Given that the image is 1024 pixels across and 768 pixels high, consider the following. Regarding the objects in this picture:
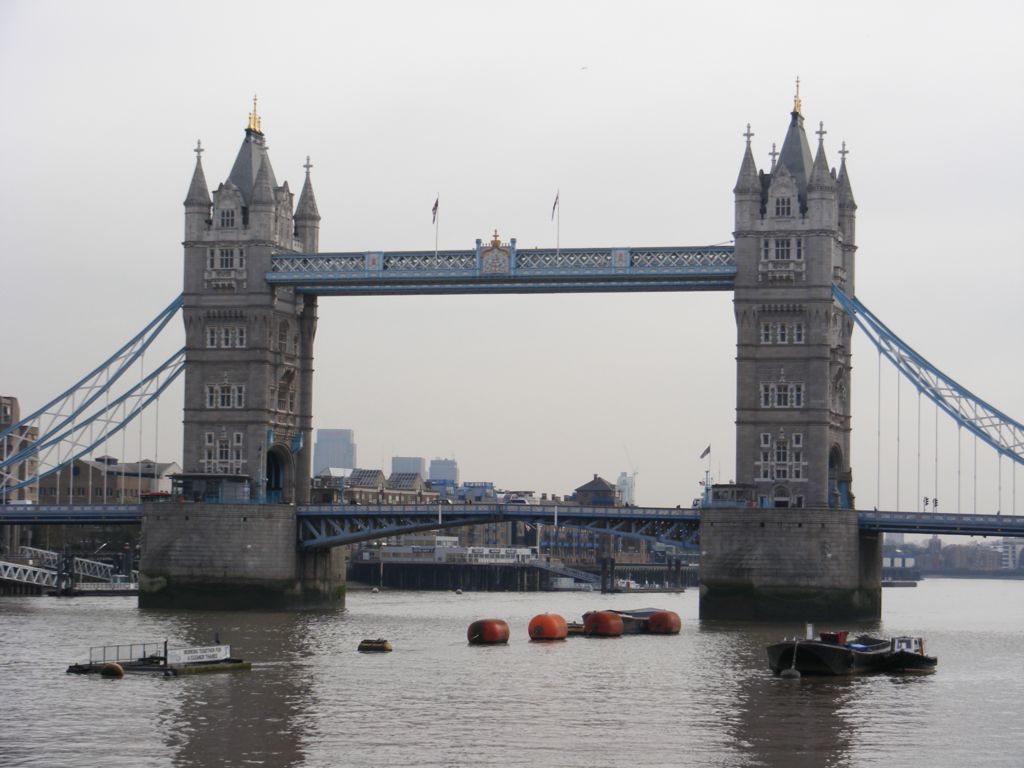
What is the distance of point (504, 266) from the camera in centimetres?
12594

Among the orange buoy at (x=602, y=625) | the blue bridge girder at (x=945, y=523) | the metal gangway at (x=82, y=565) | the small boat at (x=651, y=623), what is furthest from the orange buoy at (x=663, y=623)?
the metal gangway at (x=82, y=565)

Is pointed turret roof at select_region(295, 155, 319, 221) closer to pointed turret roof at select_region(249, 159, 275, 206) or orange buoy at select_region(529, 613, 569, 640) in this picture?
pointed turret roof at select_region(249, 159, 275, 206)

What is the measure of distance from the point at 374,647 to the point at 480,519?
3623cm

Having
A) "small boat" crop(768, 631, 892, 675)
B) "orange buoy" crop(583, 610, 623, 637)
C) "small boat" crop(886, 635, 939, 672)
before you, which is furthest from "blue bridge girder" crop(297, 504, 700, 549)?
"small boat" crop(768, 631, 892, 675)

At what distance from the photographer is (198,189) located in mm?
132500

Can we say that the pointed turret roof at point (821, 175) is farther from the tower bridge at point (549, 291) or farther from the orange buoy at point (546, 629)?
the orange buoy at point (546, 629)

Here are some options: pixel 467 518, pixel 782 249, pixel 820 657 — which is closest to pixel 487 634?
pixel 820 657

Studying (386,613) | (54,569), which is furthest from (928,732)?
(54,569)

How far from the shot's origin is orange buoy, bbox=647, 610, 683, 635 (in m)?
109

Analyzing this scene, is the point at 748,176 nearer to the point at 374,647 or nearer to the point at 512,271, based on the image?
the point at 512,271

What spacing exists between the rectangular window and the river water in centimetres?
2665

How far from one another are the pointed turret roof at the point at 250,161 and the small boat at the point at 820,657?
210 ft

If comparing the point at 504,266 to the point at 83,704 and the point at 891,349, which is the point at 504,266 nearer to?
the point at 891,349

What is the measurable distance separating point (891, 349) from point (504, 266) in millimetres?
26072
